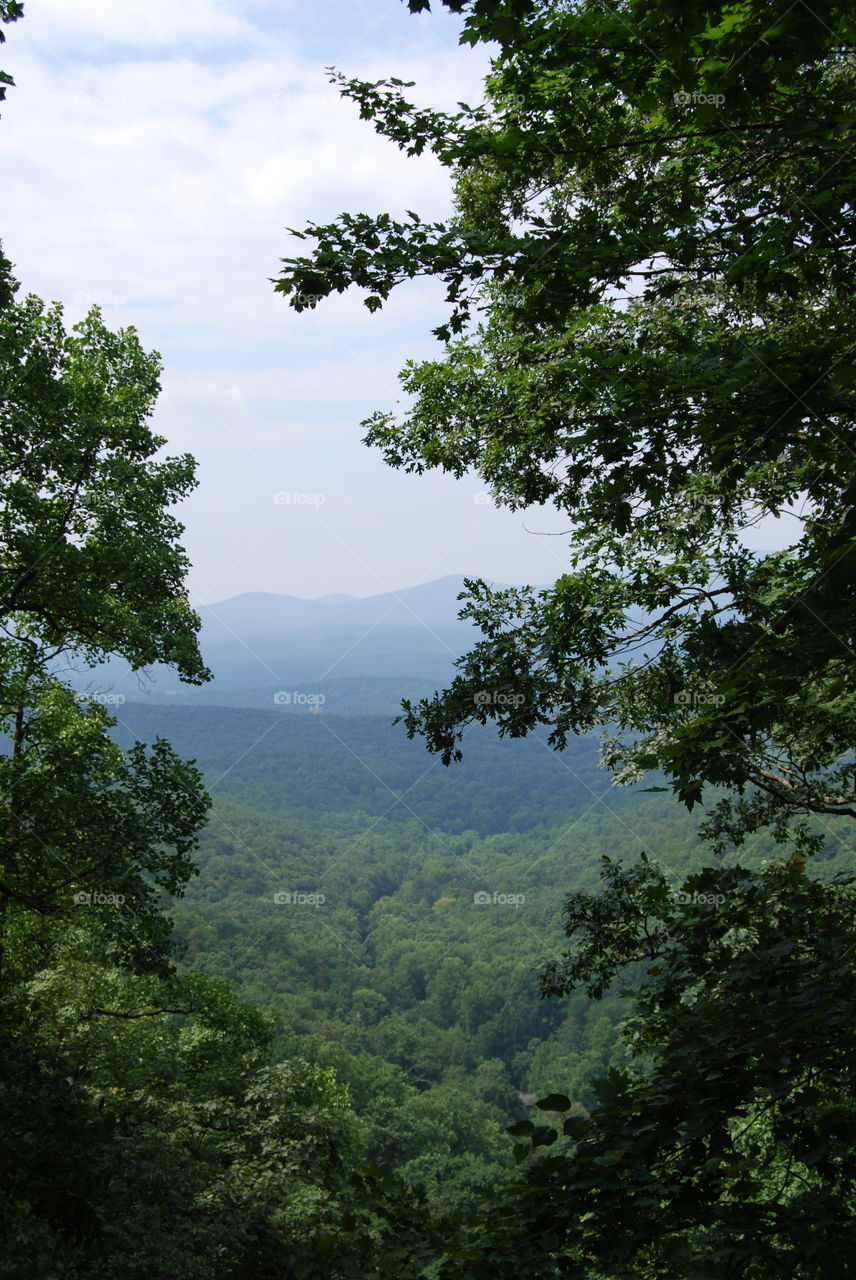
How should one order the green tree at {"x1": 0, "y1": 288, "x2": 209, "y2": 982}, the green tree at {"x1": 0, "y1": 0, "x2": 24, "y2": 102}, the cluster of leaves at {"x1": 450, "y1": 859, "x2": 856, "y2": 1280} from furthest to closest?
the green tree at {"x1": 0, "y1": 288, "x2": 209, "y2": 982}
the green tree at {"x1": 0, "y1": 0, "x2": 24, "y2": 102}
the cluster of leaves at {"x1": 450, "y1": 859, "x2": 856, "y2": 1280}

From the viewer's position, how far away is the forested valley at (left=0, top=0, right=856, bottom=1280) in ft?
9.18

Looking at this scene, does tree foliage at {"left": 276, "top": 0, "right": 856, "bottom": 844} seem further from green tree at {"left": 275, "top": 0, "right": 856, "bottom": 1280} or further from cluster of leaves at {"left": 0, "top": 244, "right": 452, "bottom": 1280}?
cluster of leaves at {"left": 0, "top": 244, "right": 452, "bottom": 1280}

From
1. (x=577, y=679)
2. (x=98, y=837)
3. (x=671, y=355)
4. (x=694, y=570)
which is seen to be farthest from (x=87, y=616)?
(x=671, y=355)

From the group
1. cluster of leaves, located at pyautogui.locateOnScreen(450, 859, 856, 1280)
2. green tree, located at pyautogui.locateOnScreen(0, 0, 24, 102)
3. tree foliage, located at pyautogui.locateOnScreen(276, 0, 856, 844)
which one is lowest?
cluster of leaves, located at pyautogui.locateOnScreen(450, 859, 856, 1280)

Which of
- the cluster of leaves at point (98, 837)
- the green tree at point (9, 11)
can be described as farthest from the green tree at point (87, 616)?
the green tree at point (9, 11)

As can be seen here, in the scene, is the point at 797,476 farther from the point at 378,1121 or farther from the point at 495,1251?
the point at 378,1121

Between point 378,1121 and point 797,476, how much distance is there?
47636 mm

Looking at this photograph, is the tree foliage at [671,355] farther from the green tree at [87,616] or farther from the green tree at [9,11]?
the green tree at [87,616]

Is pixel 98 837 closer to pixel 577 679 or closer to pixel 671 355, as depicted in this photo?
pixel 577 679

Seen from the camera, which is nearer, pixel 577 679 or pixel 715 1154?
pixel 715 1154

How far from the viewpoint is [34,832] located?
30.5 ft

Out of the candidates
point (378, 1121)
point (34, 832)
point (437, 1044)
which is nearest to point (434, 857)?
point (437, 1044)

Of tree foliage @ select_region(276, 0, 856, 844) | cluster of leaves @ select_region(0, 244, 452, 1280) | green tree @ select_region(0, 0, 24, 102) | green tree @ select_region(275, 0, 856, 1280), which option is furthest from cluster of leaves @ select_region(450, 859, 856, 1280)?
green tree @ select_region(0, 0, 24, 102)

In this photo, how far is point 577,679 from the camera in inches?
282
